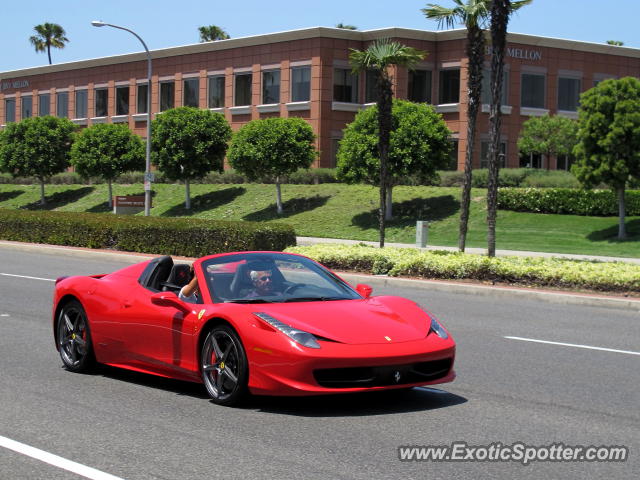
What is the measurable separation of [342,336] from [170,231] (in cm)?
2043

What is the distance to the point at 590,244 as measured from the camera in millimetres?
33562

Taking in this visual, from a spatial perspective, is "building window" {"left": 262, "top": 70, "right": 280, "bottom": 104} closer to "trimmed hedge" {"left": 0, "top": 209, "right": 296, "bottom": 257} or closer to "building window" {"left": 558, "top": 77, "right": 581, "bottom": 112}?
"building window" {"left": 558, "top": 77, "right": 581, "bottom": 112}

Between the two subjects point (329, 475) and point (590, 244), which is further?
point (590, 244)

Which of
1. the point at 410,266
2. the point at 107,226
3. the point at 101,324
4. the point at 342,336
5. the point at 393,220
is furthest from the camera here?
the point at 393,220

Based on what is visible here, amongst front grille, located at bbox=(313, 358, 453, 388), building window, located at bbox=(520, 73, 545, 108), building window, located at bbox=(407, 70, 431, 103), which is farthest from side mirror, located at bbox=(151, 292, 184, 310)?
building window, located at bbox=(520, 73, 545, 108)

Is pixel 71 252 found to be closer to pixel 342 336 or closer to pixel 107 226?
pixel 107 226

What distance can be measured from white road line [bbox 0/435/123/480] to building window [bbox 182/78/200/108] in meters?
57.0

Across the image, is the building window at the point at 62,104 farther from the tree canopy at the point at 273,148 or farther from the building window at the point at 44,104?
the tree canopy at the point at 273,148

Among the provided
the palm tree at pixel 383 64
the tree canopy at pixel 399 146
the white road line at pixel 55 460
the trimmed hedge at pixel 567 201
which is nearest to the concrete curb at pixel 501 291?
the palm tree at pixel 383 64

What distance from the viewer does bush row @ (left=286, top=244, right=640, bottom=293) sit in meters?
17.0

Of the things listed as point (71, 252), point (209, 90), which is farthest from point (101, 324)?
point (209, 90)

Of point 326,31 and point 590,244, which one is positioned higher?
point 326,31

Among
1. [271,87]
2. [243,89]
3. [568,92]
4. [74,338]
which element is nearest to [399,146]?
[271,87]

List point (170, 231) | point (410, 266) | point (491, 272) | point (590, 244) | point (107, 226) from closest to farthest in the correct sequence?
point (491, 272) < point (410, 266) < point (170, 231) < point (107, 226) < point (590, 244)
